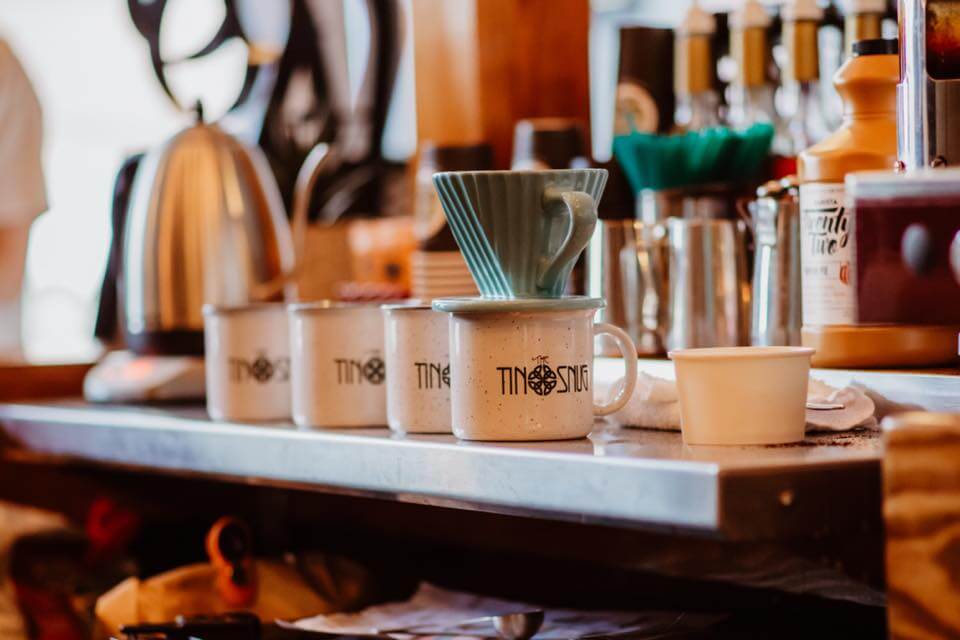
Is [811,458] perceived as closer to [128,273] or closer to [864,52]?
[864,52]

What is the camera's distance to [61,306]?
2279 mm

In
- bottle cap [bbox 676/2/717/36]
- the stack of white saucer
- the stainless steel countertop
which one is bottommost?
the stainless steel countertop

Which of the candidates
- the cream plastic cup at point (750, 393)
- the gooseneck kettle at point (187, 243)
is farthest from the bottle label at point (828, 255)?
the gooseneck kettle at point (187, 243)

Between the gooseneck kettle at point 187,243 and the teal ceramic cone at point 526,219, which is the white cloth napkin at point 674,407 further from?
the gooseneck kettle at point 187,243

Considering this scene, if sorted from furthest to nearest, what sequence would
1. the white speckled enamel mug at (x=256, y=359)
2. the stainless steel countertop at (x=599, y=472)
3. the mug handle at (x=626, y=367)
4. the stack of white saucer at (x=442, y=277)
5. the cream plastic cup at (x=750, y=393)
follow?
the stack of white saucer at (x=442, y=277)
the white speckled enamel mug at (x=256, y=359)
the mug handle at (x=626, y=367)
the cream plastic cup at (x=750, y=393)
the stainless steel countertop at (x=599, y=472)

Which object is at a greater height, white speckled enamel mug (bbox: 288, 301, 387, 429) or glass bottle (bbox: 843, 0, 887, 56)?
glass bottle (bbox: 843, 0, 887, 56)

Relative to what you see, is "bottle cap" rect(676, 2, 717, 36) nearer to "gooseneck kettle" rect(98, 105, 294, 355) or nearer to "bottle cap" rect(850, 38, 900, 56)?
"bottle cap" rect(850, 38, 900, 56)

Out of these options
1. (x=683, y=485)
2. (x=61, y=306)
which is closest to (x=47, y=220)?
(x=61, y=306)

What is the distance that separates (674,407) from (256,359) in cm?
43

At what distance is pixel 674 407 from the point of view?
41.8 inches

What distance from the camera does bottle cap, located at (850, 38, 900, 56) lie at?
1.07 metres

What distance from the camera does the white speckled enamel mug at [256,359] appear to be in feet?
4.29

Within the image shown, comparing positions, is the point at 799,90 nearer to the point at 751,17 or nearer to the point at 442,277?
the point at 751,17

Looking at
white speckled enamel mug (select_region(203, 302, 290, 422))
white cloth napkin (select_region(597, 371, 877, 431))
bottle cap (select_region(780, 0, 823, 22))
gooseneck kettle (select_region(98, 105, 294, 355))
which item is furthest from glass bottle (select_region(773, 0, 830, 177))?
gooseneck kettle (select_region(98, 105, 294, 355))
